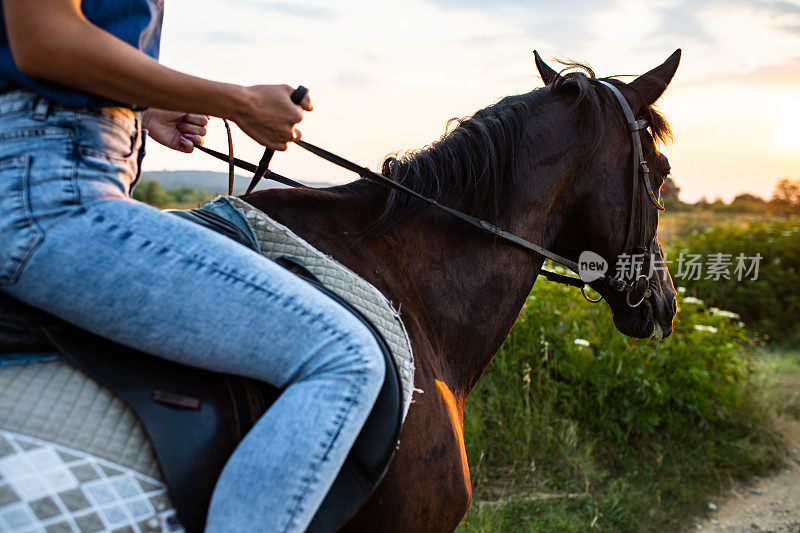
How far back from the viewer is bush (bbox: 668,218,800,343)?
26.0ft

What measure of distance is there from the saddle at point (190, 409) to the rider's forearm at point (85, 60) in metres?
0.51

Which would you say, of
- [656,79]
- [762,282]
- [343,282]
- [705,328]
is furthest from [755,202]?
[343,282]

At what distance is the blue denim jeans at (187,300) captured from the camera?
1199 mm

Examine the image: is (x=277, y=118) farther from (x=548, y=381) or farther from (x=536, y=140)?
(x=548, y=381)

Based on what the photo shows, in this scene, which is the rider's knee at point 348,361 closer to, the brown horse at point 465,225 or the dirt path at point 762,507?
the brown horse at point 465,225

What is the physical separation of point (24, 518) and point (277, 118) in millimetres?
1064

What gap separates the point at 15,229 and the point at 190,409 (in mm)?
523

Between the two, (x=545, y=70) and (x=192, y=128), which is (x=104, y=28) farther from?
(x=545, y=70)

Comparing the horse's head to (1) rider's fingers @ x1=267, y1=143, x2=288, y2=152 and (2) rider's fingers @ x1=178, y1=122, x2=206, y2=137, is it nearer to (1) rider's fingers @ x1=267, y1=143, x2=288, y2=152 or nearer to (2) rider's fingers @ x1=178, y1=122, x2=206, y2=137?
(1) rider's fingers @ x1=267, y1=143, x2=288, y2=152

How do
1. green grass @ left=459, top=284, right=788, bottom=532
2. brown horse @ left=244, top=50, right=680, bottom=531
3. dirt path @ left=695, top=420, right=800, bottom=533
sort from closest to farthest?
brown horse @ left=244, top=50, right=680, bottom=531
green grass @ left=459, top=284, right=788, bottom=532
dirt path @ left=695, top=420, right=800, bottom=533

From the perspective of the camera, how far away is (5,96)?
4.23 feet

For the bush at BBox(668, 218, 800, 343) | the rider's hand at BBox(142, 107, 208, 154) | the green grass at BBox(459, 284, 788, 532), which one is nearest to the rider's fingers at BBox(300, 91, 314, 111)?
the rider's hand at BBox(142, 107, 208, 154)

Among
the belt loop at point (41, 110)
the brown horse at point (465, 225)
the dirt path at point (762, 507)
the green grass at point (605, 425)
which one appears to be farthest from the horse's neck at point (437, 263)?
the dirt path at point (762, 507)

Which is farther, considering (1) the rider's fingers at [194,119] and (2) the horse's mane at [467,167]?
(1) the rider's fingers at [194,119]
